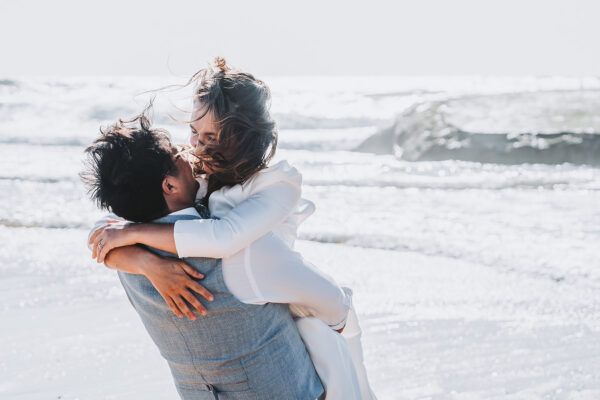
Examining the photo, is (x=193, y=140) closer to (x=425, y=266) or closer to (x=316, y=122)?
(x=425, y=266)

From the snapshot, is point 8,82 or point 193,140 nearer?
point 193,140

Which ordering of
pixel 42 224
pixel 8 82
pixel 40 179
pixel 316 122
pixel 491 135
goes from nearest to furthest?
pixel 42 224 < pixel 40 179 < pixel 491 135 < pixel 316 122 < pixel 8 82

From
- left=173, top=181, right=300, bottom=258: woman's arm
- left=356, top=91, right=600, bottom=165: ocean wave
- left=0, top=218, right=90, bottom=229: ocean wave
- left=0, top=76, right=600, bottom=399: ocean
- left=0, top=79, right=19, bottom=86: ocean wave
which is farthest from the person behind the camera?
left=0, top=79, right=19, bottom=86: ocean wave

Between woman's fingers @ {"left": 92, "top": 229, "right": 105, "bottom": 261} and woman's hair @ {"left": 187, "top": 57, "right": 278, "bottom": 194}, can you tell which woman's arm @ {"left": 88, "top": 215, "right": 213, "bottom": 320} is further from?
woman's hair @ {"left": 187, "top": 57, "right": 278, "bottom": 194}

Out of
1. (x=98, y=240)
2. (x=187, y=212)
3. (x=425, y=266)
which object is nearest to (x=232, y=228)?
(x=187, y=212)

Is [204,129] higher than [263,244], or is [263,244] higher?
[204,129]

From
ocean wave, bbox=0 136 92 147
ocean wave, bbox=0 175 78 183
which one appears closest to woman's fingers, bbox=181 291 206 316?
ocean wave, bbox=0 175 78 183

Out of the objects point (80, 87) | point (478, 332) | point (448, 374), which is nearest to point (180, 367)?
point (448, 374)

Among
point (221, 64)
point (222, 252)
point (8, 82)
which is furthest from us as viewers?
point (8, 82)

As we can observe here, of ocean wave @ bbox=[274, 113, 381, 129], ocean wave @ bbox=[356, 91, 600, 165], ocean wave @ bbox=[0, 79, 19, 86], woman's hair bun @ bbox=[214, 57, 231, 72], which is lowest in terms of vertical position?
ocean wave @ bbox=[274, 113, 381, 129]

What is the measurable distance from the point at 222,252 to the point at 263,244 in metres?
0.09

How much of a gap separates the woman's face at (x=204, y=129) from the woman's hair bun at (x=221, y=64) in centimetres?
11

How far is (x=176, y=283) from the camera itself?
1550 millimetres

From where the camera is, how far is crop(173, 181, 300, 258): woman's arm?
5.03 ft
